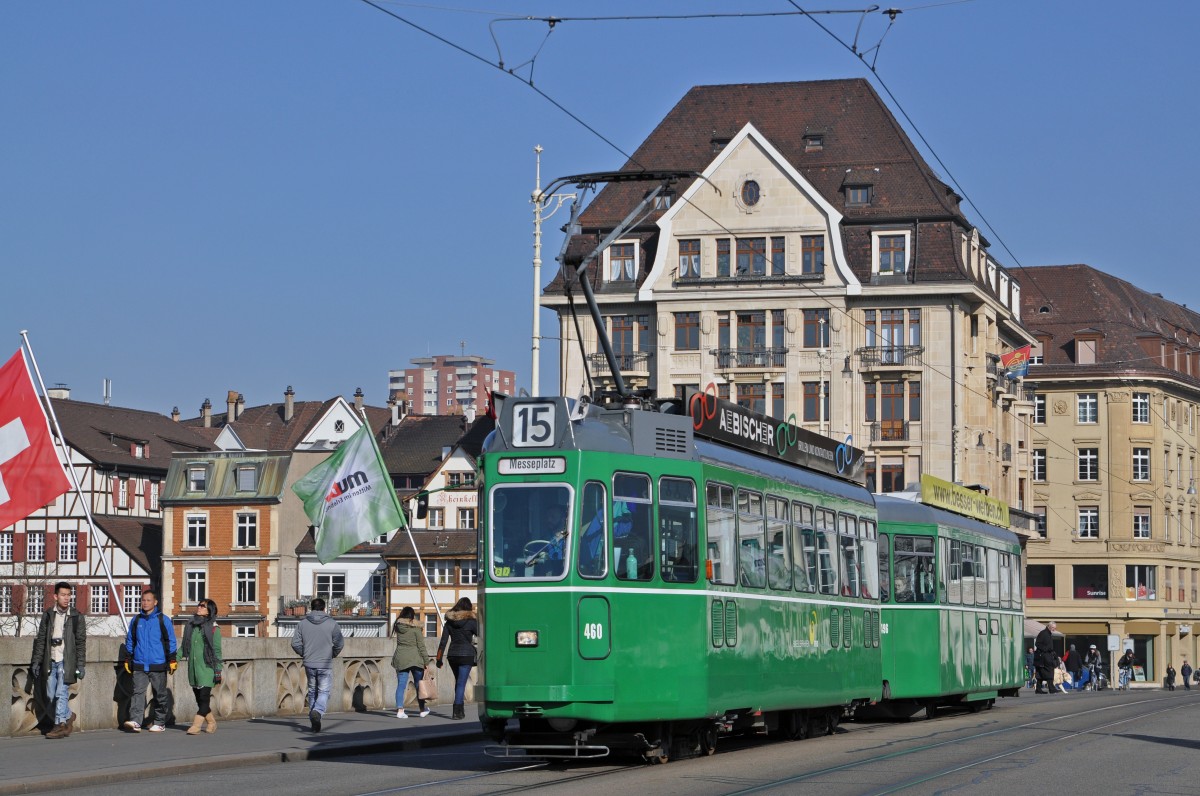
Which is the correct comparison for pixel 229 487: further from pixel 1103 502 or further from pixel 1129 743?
pixel 1129 743

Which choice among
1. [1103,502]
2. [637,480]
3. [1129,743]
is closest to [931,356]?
[1103,502]

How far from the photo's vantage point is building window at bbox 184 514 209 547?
9862cm

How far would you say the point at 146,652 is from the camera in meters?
21.2

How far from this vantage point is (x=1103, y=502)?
314ft

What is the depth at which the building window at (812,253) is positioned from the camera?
7169cm

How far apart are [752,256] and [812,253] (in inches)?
84.8

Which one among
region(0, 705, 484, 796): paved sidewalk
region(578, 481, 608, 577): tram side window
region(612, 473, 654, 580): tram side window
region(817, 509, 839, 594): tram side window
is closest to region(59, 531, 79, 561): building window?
region(0, 705, 484, 796): paved sidewalk

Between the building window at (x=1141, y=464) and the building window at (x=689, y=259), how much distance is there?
3299 centimetres

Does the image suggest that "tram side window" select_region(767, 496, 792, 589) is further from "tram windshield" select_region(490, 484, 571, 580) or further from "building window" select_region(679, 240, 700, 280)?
"building window" select_region(679, 240, 700, 280)

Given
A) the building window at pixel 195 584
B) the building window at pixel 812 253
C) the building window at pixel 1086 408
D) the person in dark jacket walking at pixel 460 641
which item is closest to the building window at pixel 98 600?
the building window at pixel 195 584

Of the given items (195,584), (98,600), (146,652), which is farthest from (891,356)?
(146,652)

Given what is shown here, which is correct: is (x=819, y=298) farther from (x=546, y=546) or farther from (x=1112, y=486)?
(x=546, y=546)

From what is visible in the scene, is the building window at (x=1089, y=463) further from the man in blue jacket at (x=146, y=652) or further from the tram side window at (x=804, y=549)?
the man in blue jacket at (x=146, y=652)

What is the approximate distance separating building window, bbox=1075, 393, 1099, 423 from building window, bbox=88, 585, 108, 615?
47.5 m
